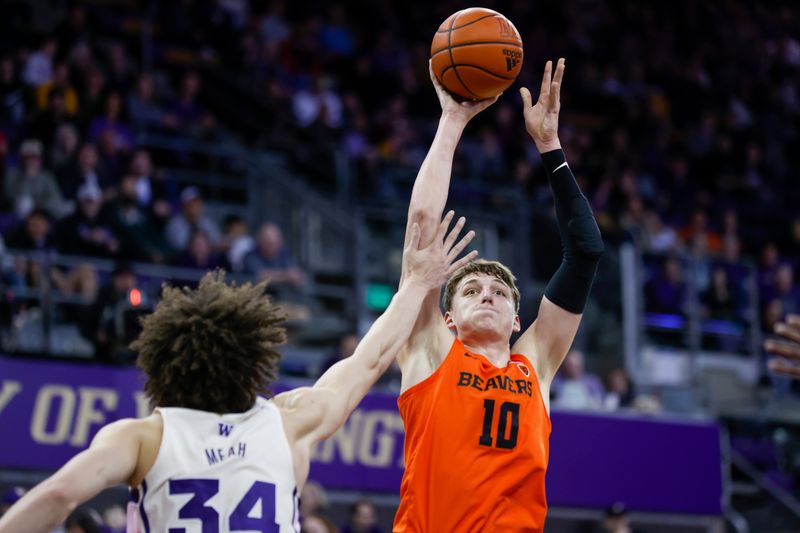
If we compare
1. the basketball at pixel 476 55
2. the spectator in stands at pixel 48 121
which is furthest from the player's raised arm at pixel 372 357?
the spectator in stands at pixel 48 121

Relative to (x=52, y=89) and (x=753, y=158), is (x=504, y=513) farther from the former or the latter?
(x=753, y=158)

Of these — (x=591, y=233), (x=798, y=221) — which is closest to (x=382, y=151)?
(x=798, y=221)

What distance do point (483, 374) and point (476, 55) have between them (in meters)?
1.39

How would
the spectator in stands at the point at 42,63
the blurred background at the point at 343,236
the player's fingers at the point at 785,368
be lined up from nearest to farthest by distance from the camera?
the player's fingers at the point at 785,368, the blurred background at the point at 343,236, the spectator in stands at the point at 42,63

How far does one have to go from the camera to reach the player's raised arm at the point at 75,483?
3322mm

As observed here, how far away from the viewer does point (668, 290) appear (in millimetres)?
13164

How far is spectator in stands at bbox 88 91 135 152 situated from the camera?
1188 centimetres

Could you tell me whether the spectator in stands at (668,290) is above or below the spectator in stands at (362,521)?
above

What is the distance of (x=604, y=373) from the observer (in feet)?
42.0

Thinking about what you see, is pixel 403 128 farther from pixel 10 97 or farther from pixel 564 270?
pixel 564 270

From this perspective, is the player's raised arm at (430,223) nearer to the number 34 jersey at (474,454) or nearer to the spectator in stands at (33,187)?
the number 34 jersey at (474,454)

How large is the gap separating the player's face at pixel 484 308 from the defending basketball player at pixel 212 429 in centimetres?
88

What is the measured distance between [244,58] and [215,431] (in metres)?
11.6

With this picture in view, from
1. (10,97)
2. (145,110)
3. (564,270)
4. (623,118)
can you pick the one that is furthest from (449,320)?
Answer: (623,118)
